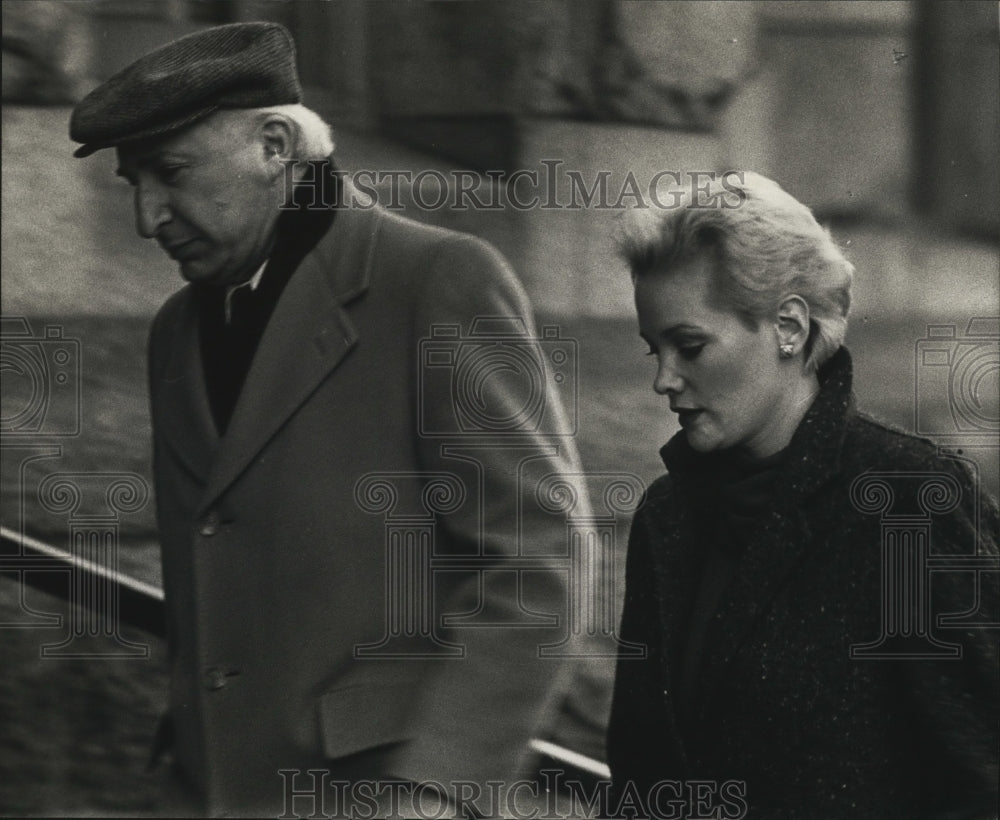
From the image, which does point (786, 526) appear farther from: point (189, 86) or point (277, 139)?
point (189, 86)

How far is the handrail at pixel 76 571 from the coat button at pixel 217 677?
333 mm

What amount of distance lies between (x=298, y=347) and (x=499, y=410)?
338 mm

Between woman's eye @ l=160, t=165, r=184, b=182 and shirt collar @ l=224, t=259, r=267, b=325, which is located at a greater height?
woman's eye @ l=160, t=165, r=184, b=182

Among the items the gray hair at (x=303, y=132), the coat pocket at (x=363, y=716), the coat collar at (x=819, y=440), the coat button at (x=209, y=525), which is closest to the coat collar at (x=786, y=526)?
the coat collar at (x=819, y=440)

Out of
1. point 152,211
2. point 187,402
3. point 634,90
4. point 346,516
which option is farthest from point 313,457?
point 634,90

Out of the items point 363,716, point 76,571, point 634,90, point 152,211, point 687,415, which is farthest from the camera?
point 634,90

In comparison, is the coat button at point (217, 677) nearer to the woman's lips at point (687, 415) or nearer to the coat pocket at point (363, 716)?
the coat pocket at point (363, 716)

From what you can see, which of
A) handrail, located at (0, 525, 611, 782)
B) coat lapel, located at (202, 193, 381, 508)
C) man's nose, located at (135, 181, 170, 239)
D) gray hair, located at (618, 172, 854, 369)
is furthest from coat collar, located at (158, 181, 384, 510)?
gray hair, located at (618, 172, 854, 369)

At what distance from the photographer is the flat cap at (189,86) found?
267 cm

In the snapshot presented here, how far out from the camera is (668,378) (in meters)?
2.47

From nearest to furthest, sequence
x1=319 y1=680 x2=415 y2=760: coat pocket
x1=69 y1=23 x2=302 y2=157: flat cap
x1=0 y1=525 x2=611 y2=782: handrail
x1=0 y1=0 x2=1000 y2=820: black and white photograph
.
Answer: x1=0 y1=0 x2=1000 y2=820: black and white photograph → x1=319 y1=680 x2=415 y2=760: coat pocket → x1=69 y1=23 x2=302 y2=157: flat cap → x1=0 y1=525 x2=611 y2=782: handrail

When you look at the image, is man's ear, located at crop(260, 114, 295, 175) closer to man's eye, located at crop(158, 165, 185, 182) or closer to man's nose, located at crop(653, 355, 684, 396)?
man's eye, located at crop(158, 165, 185, 182)

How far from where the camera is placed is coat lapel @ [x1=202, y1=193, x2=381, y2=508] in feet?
8.66

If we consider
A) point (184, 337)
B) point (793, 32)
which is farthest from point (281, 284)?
point (793, 32)
